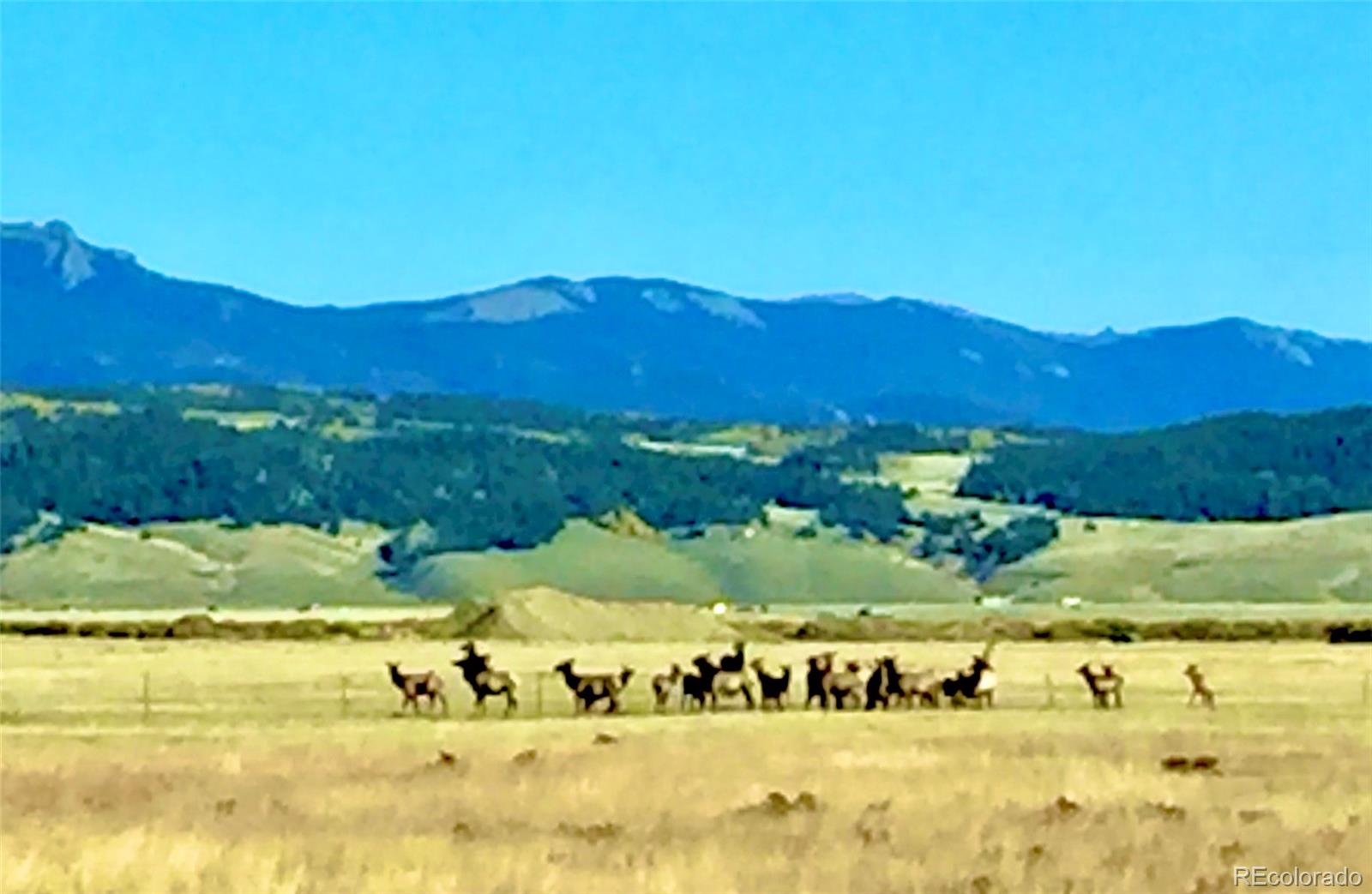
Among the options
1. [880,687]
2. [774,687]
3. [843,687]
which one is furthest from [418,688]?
→ [880,687]

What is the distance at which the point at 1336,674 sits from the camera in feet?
195

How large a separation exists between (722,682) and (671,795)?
2005cm

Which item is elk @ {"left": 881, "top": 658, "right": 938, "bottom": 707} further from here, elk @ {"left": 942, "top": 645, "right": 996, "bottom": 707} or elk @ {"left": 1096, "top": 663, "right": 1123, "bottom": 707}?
elk @ {"left": 1096, "top": 663, "right": 1123, "bottom": 707}

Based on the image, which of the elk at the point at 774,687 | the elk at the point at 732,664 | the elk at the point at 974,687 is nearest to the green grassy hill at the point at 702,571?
the elk at the point at 732,664

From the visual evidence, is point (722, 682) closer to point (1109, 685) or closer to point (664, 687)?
point (664, 687)

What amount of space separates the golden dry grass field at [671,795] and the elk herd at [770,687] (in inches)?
22.2

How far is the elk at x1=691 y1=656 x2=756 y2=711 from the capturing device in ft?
162

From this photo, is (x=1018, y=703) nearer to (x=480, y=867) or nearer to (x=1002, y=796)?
(x=1002, y=796)

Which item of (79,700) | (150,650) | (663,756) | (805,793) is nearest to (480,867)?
(805,793)

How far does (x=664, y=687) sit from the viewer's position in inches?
1951

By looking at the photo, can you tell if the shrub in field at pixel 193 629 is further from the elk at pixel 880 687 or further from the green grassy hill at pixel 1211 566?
the green grassy hill at pixel 1211 566

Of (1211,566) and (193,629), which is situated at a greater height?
(1211,566)

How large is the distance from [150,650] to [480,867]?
55236 millimetres

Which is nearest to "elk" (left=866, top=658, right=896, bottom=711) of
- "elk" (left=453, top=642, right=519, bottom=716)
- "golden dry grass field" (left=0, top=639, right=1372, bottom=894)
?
"golden dry grass field" (left=0, top=639, right=1372, bottom=894)
